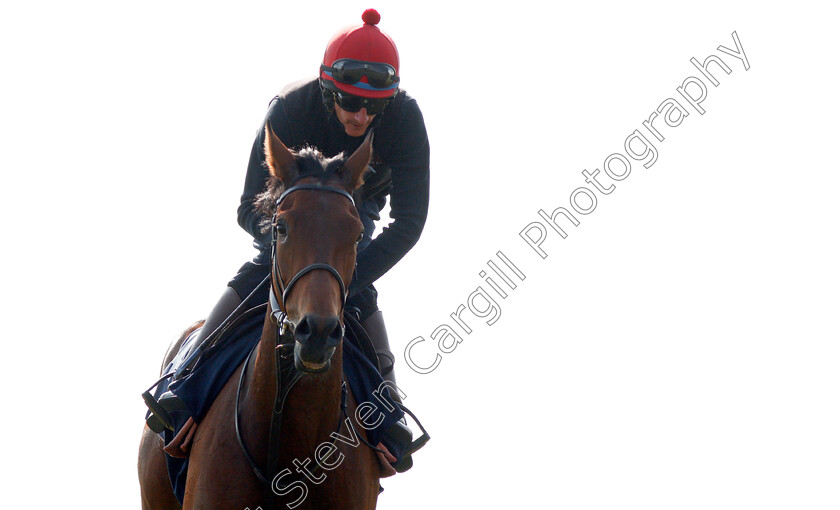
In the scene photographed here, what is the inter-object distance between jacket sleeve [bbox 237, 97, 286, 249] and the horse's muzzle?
1.14m

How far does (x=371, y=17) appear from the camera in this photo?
237 inches

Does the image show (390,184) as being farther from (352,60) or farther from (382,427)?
(382,427)

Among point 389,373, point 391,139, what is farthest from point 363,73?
point 389,373

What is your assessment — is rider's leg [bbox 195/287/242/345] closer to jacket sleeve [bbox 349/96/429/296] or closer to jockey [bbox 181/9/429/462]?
jockey [bbox 181/9/429/462]

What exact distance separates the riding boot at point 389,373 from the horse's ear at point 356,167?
60.7 inches

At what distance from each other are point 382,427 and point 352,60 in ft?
7.84

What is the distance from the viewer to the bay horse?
14.1 feet

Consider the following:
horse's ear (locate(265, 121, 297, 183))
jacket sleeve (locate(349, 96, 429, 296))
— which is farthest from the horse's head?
jacket sleeve (locate(349, 96, 429, 296))

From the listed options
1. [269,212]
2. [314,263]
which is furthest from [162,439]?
[314,263]

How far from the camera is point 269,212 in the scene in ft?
15.8

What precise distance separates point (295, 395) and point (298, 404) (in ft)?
0.17

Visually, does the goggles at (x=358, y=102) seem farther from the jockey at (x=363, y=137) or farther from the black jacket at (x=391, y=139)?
the black jacket at (x=391, y=139)

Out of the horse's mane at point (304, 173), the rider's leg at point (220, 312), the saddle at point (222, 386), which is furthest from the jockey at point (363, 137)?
the horse's mane at point (304, 173)

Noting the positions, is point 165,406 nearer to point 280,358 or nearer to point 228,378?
point 228,378
